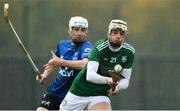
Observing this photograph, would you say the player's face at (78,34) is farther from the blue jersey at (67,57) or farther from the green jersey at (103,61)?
the green jersey at (103,61)

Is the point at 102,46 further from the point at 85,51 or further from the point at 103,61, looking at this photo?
the point at 85,51

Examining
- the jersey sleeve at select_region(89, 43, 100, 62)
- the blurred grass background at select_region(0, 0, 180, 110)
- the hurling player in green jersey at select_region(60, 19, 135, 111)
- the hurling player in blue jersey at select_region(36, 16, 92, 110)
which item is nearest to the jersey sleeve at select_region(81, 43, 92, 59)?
the hurling player in blue jersey at select_region(36, 16, 92, 110)

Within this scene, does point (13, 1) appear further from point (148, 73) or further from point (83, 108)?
point (83, 108)

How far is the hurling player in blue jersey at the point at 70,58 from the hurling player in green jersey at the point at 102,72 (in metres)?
0.28

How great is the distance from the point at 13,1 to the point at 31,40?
1.76 feet

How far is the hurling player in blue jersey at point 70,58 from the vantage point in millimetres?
7004

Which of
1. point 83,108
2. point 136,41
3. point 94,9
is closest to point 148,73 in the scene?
point 136,41

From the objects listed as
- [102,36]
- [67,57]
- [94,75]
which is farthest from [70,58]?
[102,36]

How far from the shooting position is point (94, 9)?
389 inches

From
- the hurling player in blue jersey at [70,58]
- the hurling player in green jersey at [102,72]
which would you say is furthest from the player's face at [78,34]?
the hurling player in green jersey at [102,72]

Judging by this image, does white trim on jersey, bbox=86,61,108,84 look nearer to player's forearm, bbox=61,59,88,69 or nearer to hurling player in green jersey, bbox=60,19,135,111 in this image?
hurling player in green jersey, bbox=60,19,135,111

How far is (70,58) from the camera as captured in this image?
23.8ft

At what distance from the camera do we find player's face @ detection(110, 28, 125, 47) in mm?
6469

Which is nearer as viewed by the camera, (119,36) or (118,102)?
(119,36)
